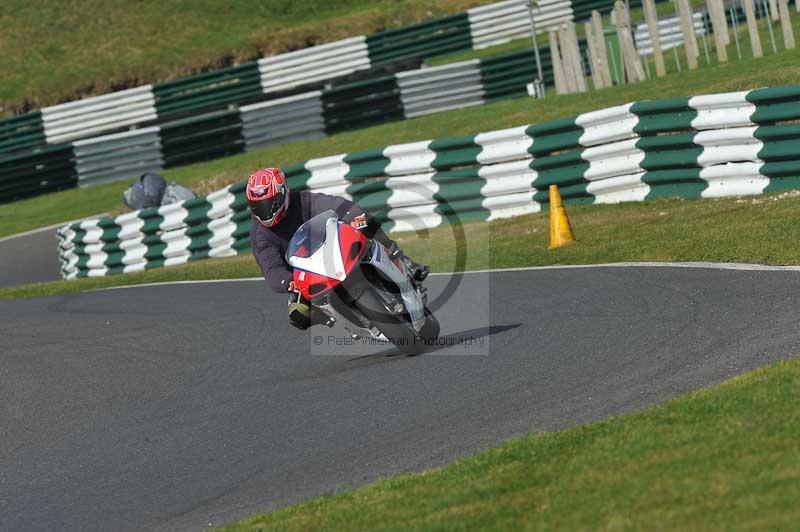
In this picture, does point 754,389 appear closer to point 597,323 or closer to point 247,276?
point 597,323

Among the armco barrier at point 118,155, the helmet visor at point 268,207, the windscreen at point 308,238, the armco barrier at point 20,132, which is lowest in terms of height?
the windscreen at point 308,238

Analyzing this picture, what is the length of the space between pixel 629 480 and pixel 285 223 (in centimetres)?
486

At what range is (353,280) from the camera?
8.95m

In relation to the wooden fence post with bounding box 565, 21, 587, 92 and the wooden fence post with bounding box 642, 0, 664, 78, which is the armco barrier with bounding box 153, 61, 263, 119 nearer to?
the wooden fence post with bounding box 565, 21, 587, 92

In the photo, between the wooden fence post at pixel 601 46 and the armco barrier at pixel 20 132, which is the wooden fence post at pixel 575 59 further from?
the armco barrier at pixel 20 132

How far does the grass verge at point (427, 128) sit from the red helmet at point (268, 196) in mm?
8673

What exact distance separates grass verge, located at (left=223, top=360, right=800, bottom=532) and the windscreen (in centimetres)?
313

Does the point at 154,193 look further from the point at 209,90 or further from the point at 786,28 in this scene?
the point at 209,90

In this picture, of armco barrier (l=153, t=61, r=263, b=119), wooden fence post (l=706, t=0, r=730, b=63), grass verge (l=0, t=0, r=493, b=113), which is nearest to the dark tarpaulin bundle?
wooden fence post (l=706, t=0, r=730, b=63)

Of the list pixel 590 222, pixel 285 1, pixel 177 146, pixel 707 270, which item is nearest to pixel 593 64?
pixel 590 222

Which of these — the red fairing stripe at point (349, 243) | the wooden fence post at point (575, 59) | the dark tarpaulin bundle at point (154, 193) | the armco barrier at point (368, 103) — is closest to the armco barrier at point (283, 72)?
the armco barrier at point (368, 103)

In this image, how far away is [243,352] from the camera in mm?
10836

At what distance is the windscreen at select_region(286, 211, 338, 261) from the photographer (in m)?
9.07

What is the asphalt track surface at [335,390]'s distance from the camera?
6.79 meters
